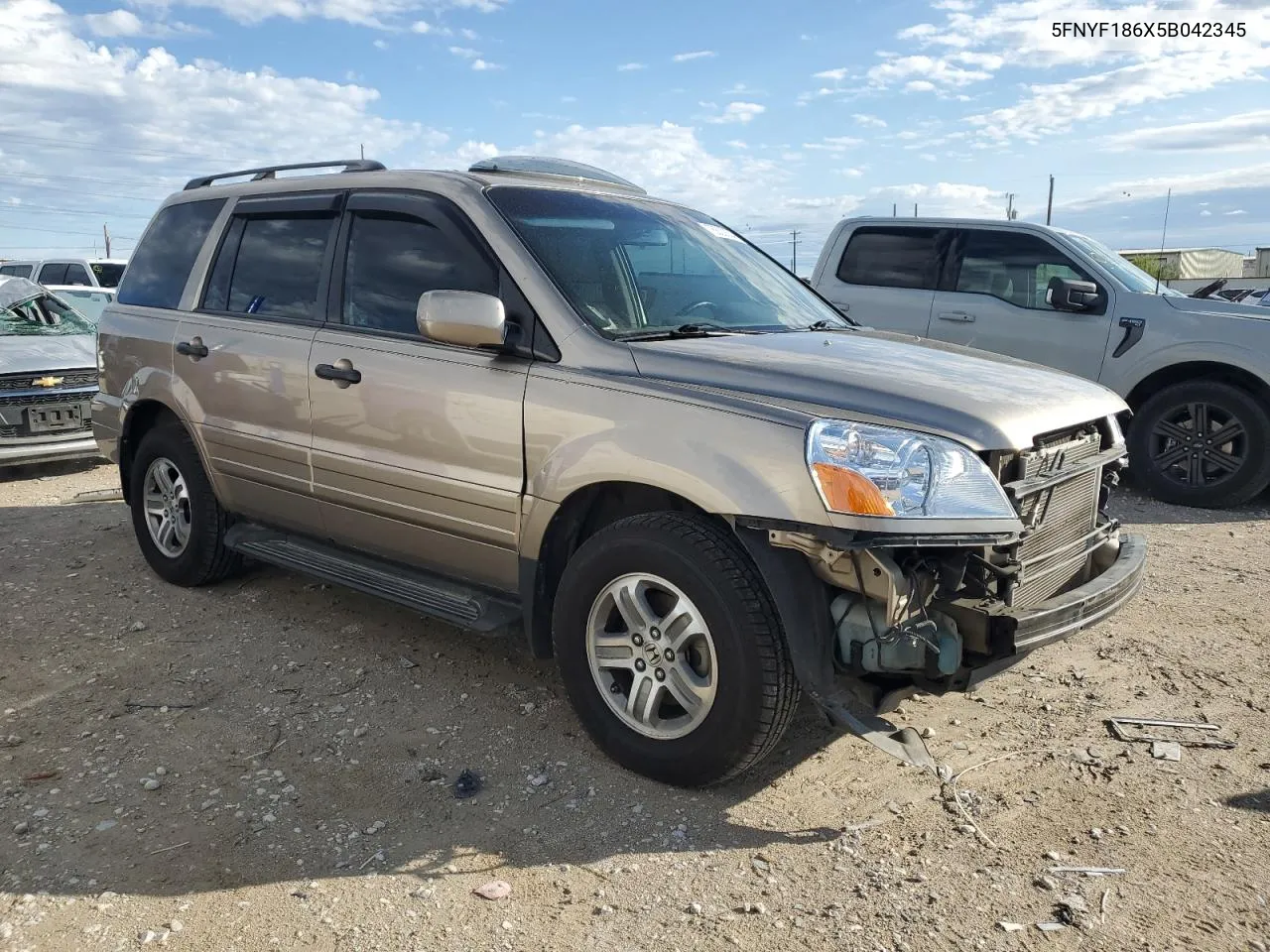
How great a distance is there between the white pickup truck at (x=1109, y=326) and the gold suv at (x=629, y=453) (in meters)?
3.76

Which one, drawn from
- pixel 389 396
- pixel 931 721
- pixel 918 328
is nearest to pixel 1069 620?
pixel 931 721

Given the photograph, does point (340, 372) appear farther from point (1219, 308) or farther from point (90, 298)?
point (90, 298)

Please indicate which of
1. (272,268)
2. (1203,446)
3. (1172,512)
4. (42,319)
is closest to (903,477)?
(272,268)

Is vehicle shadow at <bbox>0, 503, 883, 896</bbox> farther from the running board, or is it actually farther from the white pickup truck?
the white pickup truck

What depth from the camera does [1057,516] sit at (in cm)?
318

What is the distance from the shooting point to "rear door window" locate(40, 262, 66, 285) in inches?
743

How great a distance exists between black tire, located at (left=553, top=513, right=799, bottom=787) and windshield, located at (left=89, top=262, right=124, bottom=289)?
19.1m

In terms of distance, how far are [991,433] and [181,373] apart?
12.6 ft

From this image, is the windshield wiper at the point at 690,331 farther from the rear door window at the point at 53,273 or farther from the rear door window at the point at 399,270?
the rear door window at the point at 53,273

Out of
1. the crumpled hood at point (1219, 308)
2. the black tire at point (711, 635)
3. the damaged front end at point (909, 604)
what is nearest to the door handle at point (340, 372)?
the black tire at point (711, 635)

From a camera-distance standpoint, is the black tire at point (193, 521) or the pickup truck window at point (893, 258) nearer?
the black tire at point (193, 521)

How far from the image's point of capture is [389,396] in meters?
3.90

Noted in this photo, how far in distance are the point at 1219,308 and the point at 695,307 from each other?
17.2ft

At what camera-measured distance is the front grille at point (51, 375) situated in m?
8.01
